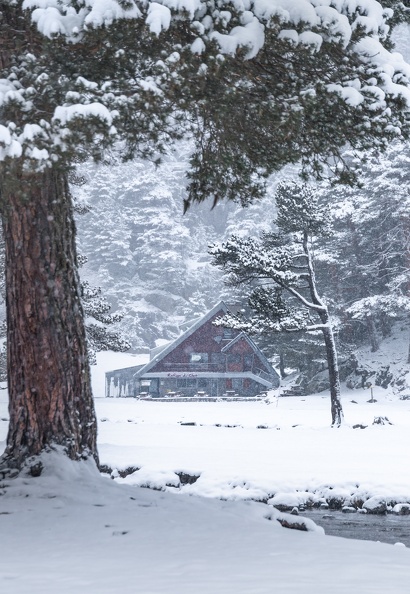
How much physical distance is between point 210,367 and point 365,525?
3604 centimetres

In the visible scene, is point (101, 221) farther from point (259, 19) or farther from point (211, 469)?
point (259, 19)

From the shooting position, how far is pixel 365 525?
1054 cm

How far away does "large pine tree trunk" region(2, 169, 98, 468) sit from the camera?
7.22 meters

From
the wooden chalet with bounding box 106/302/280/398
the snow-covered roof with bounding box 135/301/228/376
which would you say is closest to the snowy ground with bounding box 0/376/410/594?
the snow-covered roof with bounding box 135/301/228/376

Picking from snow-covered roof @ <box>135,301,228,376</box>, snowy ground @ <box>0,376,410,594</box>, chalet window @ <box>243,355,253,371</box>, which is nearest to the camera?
snowy ground @ <box>0,376,410,594</box>

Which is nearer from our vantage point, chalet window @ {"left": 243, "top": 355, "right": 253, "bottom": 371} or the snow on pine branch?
the snow on pine branch

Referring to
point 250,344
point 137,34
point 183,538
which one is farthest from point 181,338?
point 137,34

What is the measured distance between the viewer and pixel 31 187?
6098 millimetres

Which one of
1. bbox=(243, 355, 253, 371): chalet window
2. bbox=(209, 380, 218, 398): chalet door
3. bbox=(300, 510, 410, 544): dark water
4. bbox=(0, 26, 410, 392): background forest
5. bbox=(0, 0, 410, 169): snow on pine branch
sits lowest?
bbox=(300, 510, 410, 544): dark water

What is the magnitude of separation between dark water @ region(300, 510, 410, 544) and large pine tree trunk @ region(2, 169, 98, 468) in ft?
14.5

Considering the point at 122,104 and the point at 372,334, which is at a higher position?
the point at 372,334

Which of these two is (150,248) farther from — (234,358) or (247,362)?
(247,362)

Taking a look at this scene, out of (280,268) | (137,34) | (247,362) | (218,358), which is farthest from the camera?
(247,362)

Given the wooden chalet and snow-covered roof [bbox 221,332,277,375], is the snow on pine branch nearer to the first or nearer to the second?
the wooden chalet
